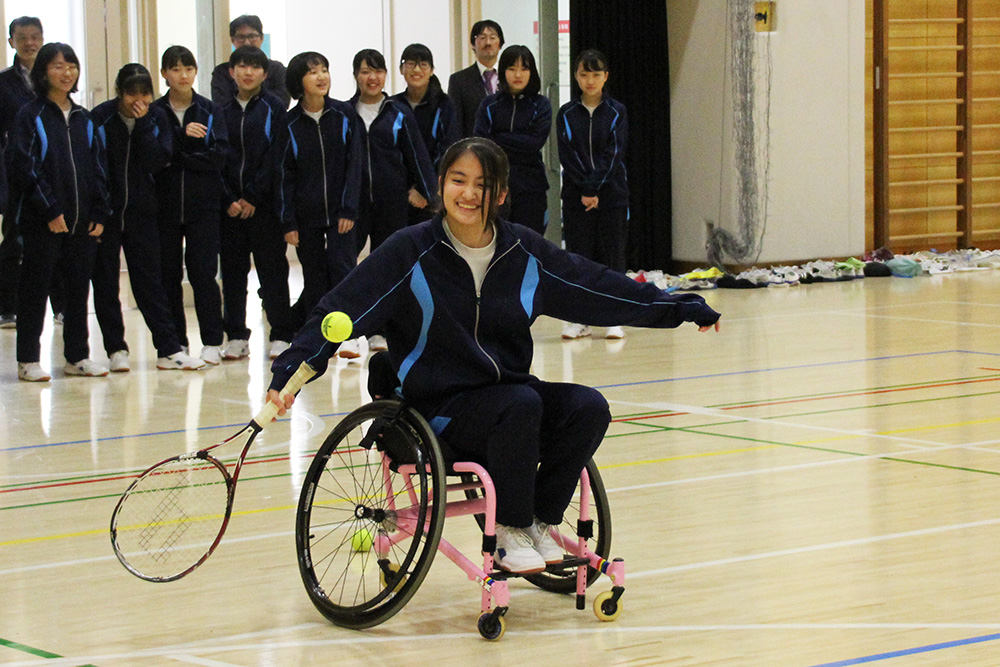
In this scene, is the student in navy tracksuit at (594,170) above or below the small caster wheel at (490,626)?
above

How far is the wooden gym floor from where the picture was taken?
271 centimetres

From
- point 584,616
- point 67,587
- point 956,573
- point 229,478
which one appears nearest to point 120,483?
point 67,587

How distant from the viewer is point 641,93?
11.7m

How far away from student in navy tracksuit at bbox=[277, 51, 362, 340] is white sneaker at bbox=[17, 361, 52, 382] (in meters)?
1.41

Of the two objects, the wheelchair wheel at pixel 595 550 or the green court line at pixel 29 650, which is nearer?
the green court line at pixel 29 650

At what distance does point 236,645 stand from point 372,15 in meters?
11.6

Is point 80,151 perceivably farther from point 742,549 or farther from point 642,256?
point 642,256

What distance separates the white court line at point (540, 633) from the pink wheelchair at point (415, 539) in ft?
0.15

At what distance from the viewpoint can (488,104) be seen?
311 inches

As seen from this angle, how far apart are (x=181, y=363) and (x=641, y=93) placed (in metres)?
6.05

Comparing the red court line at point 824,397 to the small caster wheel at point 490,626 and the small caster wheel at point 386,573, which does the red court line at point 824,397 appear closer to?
the small caster wheel at point 386,573

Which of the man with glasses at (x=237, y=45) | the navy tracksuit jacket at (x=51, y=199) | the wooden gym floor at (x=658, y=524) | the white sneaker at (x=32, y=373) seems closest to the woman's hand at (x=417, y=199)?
the man with glasses at (x=237, y=45)

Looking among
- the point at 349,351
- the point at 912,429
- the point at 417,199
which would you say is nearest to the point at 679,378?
the point at 912,429

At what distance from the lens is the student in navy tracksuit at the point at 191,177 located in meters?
6.84
